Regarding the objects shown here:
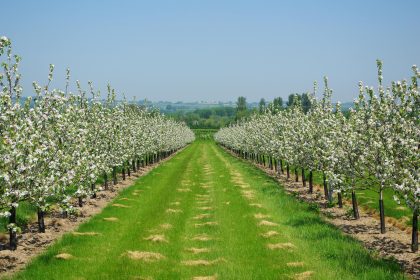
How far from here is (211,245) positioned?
20.4 m

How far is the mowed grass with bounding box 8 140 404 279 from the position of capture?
1658 centimetres

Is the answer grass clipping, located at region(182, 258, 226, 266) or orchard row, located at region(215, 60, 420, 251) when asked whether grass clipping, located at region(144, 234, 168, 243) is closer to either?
grass clipping, located at region(182, 258, 226, 266)

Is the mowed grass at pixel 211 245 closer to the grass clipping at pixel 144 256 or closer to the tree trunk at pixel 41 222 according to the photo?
the grass clipping at pixel 144 256

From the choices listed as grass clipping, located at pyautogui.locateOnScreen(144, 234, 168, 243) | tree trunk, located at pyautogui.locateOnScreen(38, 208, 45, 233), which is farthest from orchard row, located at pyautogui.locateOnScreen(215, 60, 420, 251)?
tree trunk, located at pyautogui.locateOnScreen(38, 208, 45, 233)

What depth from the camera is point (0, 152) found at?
16.0 metres

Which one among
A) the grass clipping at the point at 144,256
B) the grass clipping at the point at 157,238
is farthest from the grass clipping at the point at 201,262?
the grass clipping at the point at 157,238

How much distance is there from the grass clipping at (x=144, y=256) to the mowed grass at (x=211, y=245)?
2.6 inches

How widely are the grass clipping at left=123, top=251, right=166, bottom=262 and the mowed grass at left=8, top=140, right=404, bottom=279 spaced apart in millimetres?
67

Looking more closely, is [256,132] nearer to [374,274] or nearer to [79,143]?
[79,143]

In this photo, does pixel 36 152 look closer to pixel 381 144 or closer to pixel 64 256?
pixel 64 256

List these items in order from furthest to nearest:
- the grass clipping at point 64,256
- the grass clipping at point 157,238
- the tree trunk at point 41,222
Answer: the tree trunk at point 41,222 < the grass clipping at point 157,238 < the grass clipping at point 64,256

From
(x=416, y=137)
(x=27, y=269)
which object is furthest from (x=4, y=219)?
(x=416, y=137)

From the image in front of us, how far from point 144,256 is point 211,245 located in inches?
134

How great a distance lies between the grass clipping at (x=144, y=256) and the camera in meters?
18.3
